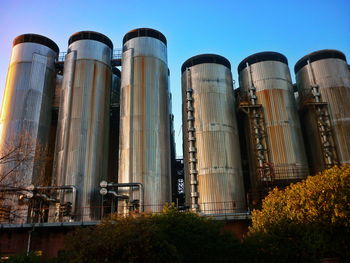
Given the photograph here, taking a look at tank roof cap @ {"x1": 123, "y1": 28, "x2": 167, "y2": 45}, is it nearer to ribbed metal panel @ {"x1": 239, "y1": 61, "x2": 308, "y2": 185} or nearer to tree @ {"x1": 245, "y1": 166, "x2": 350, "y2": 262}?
ribbed metal panel @ {"x1": 239, "y1": 61, "x2": 308, "y2": 185}

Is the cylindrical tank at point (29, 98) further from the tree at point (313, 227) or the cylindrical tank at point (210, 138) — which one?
the tree at point (313, 227)

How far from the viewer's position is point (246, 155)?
4231 centimetres

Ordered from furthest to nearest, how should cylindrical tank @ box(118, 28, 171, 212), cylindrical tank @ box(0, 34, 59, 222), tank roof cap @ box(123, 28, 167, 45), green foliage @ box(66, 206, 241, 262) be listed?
tank roof cap @ box(123, 28, 167, 45), cylindrical tank @ box(0, 34, 59, 222), cylindrical tank @ box(118, 28, 171, 212), green foliage @ box(66, 206, 241, 262)

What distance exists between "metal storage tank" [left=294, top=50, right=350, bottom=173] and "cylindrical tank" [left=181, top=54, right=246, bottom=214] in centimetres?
870

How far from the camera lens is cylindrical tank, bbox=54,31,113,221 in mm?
34250

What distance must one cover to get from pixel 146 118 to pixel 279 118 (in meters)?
14.5

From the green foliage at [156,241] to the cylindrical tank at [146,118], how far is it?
11873 millimetres

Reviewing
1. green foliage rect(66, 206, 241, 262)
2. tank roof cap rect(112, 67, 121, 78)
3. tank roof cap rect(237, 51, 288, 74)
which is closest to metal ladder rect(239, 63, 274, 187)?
tank roof cap rect(237, 51, 288, 74)

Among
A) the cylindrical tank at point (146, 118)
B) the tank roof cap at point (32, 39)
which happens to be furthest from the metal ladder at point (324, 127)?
the tank roof cap at point (32, 39)

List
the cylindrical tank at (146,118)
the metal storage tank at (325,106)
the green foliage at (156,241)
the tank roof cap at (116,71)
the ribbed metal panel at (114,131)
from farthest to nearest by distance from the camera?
the tank roof cap at (116,71) < the ribbed metal panel at (114,131) < the metal storage tank at (325,106) < the cylindrical tank at (146,118) < the green foliage at (156,241)

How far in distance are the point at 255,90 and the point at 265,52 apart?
5.35 meters

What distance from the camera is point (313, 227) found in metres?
20.5

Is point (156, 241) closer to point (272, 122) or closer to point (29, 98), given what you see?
point (272, 122)

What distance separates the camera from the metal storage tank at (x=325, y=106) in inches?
1432
